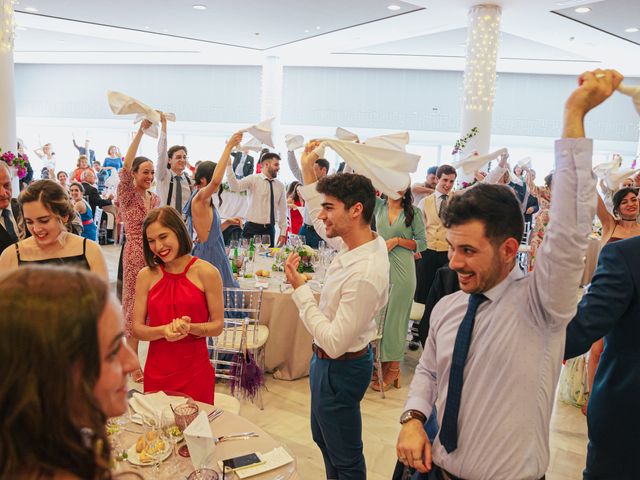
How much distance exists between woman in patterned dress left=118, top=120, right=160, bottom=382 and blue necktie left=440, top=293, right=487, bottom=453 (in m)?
3.22

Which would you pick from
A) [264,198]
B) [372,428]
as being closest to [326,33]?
[264,198]

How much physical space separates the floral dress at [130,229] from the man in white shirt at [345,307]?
7.75 ft

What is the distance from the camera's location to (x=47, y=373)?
740mm

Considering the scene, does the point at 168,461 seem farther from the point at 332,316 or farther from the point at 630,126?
the point at 630,126

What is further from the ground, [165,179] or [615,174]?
[615,174]

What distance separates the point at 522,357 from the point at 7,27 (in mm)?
6420

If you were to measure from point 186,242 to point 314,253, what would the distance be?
2.44 meters

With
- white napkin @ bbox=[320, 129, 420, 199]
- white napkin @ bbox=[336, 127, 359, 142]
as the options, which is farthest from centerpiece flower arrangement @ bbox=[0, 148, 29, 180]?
white napkin @ bbox=[320, 129, 420, 199]

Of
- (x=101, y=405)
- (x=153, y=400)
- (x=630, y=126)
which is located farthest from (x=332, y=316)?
(x=630, y=126)

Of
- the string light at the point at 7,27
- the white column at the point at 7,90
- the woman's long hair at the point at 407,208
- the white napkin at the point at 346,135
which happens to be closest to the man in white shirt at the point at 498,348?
the woman's long hair at the point at 407,208

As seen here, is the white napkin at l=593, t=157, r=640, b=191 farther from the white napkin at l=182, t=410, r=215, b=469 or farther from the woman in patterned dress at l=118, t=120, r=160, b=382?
→ the white napkin at l=182, t=410, r=215, b=469

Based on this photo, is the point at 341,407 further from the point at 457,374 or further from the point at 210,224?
the point at 210,224

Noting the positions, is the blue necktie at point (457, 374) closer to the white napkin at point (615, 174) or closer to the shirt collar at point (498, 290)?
the shirt collar at point (498, 290)

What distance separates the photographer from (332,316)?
2.15 metres
